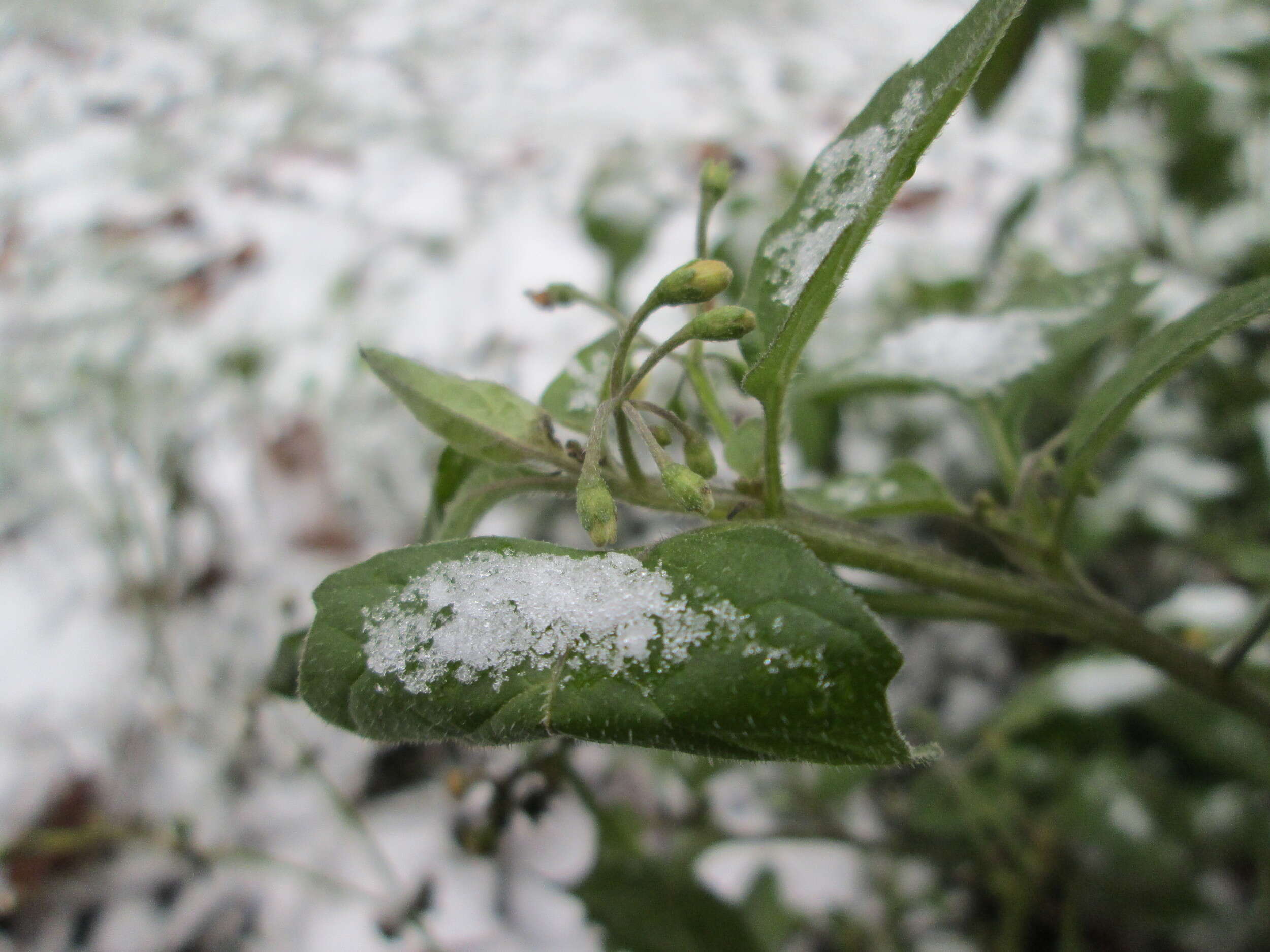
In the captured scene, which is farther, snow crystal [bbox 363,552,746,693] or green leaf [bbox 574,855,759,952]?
green leaf [bbox 574,855,759,952]

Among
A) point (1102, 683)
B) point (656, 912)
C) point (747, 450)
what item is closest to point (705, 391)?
point (747, 450)

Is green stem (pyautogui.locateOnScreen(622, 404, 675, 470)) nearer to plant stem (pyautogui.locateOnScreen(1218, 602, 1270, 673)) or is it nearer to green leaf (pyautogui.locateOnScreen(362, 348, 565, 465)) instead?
Answer: green leaf (pyautogui.locateOnScreen(362, 348, 565, 465))

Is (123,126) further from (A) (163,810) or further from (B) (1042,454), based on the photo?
(B) (1042,454)

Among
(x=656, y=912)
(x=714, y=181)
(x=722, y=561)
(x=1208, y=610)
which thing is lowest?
(x=656, y=912)

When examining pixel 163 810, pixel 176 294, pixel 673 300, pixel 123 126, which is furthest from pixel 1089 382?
pixel 123 126

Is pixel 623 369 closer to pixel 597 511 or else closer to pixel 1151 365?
pixel 597 511

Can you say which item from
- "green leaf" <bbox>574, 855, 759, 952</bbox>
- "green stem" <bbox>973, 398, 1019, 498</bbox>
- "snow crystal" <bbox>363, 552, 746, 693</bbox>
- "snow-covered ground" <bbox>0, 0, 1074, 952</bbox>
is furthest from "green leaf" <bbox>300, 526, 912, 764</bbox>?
"green leaf" <bbox>574, 855, 759, 952</bbox>
